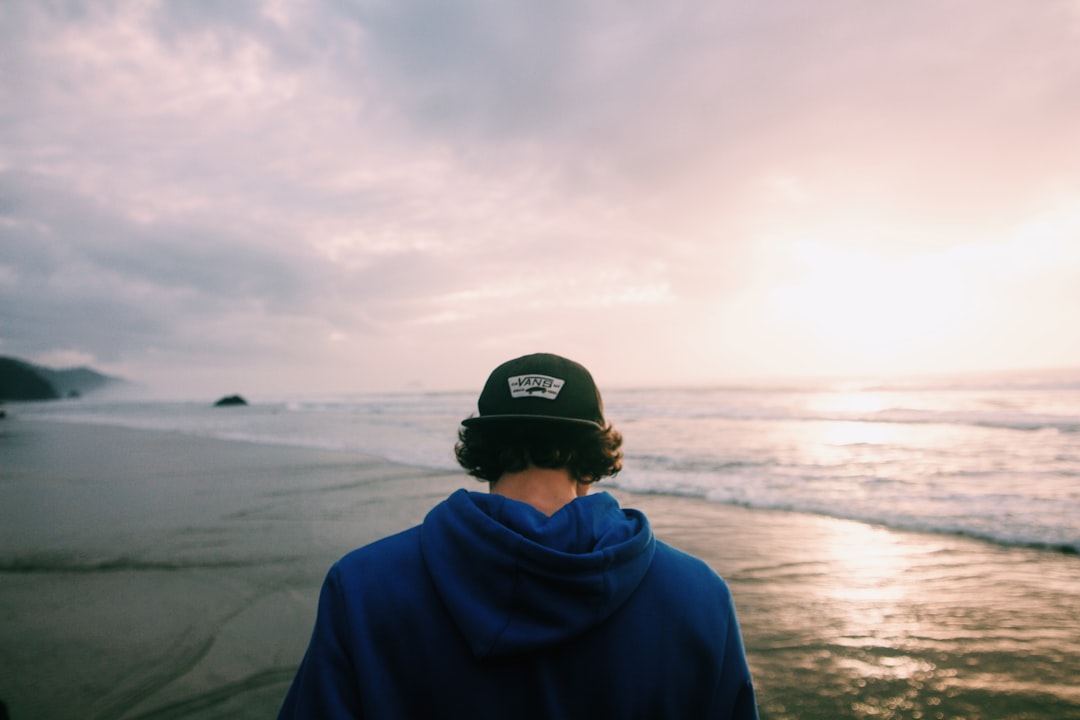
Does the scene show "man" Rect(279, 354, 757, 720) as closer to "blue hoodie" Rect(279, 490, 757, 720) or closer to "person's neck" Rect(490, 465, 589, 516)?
"blue hoodie" Rect(279, 490, 757, 720)

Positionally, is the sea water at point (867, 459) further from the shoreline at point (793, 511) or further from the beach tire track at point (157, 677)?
the beach tire track at point (157, 677)

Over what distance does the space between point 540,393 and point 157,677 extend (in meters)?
3.86

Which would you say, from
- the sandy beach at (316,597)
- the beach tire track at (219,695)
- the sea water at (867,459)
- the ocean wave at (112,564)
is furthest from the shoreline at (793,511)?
the beach tire track at (219,695)

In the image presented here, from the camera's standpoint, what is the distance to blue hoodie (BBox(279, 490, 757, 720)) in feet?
4.16

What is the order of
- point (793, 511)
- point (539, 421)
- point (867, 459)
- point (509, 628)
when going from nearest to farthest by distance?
point (509, 628) → point (539, 421) → point (793, 511) → point (867, 459)

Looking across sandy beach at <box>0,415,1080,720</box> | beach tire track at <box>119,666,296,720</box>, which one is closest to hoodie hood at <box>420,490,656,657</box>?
sandy beach at <box>0,415,1080,720</box>

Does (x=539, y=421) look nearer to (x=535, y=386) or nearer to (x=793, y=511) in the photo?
(x=535, y=386)

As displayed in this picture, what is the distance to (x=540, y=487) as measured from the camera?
1653mm

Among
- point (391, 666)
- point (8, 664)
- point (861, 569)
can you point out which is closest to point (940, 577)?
point (861, 569)

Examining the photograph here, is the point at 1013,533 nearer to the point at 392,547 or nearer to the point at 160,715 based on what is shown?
the point at 392,547

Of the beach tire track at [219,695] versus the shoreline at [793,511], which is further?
the shoreline at [793,511]

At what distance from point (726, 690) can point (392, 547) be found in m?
0.99

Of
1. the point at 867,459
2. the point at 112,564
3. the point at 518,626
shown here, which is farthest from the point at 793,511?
the point at 112,564

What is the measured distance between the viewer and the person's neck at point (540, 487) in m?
1.64
